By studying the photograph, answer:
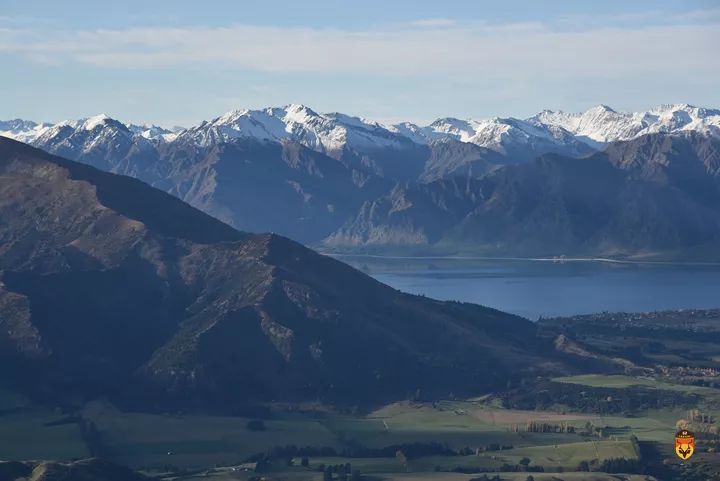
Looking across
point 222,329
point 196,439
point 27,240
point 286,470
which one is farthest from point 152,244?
point 286,470

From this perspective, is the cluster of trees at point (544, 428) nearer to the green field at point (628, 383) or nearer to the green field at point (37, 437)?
the green field at point (628, 383)

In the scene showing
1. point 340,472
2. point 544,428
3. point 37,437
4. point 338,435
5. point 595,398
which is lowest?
point 340,472

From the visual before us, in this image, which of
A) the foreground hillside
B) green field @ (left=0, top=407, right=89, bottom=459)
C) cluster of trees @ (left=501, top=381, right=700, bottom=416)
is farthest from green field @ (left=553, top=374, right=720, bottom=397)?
green field @ (left=0, top=407, right=89, bottom=459)

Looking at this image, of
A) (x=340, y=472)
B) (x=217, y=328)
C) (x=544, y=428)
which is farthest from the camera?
(x=217, y=328)

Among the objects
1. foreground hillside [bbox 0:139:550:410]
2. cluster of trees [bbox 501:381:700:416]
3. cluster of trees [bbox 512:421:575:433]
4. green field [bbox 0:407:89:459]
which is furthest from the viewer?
foreground hillside [bbox 0:139:550:410]

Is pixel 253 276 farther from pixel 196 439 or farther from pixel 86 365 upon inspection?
pixel 196 439

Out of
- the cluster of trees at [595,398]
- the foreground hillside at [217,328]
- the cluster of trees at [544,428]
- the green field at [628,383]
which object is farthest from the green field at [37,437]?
the green field at [628,383]

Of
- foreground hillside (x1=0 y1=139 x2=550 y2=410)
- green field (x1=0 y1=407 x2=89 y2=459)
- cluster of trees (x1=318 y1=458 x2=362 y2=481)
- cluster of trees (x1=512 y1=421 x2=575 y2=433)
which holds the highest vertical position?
foreground hillside (x1=0 y1=139 x2=550 y2=410)

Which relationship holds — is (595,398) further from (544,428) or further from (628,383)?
(544,428)

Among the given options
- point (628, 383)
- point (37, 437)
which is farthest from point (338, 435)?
point (628, 383)

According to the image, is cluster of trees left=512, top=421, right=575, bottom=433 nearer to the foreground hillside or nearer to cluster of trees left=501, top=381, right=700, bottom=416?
cluster of trees left=501, top=381, right=700, bottom=416
